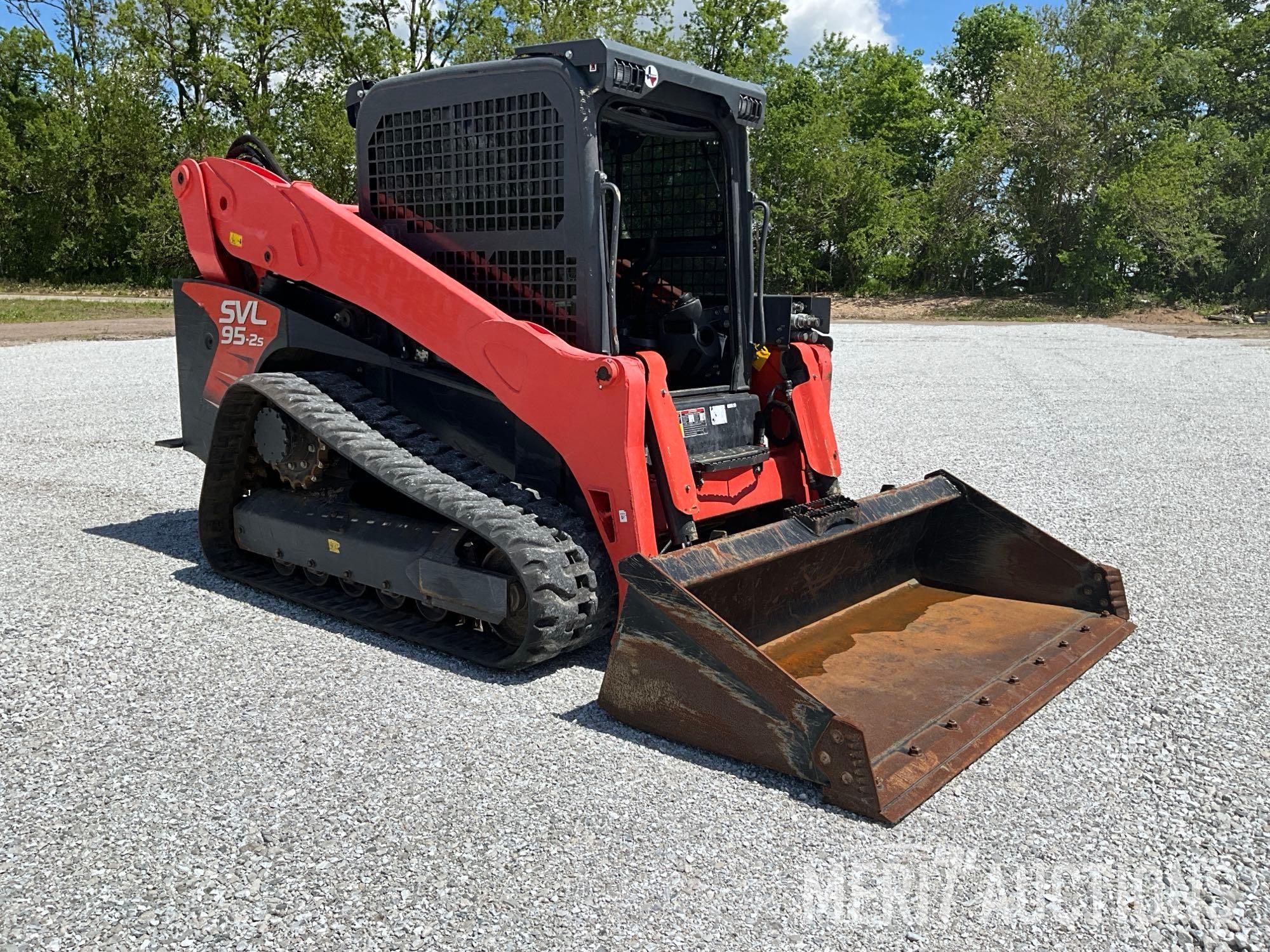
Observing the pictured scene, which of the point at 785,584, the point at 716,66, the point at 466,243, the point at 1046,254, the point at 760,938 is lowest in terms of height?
the point at 760,938

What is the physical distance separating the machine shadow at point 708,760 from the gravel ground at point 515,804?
0.5 inches

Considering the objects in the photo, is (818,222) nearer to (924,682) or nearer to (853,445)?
(853,445)

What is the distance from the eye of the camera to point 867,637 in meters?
4.77

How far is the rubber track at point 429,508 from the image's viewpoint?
14.1 ft

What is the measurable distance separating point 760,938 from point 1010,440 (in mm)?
8414

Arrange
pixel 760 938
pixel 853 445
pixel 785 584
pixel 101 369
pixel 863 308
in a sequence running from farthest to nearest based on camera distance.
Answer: pixel 863 308, pixel 101 369, pixel 853 445, pixel 785 584, pixel 760 938

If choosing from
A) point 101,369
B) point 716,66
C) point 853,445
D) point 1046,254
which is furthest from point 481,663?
point 716,66

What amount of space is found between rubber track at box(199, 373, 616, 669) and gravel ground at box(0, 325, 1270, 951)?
0.14 metres

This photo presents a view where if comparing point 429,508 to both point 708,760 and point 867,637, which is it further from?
point 867,637

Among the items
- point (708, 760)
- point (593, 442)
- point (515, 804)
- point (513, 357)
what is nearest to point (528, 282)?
point (513, 357)

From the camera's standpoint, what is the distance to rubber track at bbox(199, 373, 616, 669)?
4.30 metres

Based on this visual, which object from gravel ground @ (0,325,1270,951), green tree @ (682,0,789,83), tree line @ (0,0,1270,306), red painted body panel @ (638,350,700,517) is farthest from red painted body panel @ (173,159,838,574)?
green tree @ (682,0,789,83)

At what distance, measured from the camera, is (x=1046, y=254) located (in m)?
37.5

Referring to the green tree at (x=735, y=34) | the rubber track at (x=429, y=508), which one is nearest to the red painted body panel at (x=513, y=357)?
the rubber track at (x=429, y=508)
